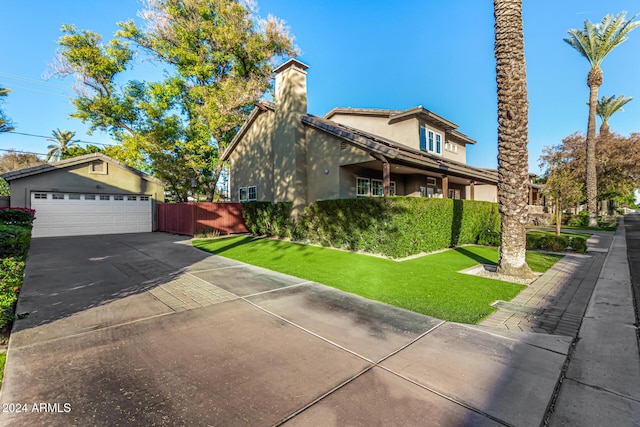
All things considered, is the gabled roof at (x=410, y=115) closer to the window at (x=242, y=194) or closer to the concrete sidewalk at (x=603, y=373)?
the window at (x=242, y=194)

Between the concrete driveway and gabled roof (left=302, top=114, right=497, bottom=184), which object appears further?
gabled roof (left=302, top=114, right=497, bottom=184)

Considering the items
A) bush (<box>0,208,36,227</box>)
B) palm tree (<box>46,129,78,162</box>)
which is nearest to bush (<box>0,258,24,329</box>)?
bush (<box>0,208,36,227</box>)

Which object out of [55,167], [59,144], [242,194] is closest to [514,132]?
[242,194]

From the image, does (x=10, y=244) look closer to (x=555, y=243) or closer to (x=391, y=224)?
(x=391, y=224)

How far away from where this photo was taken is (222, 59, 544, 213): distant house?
42.0ft

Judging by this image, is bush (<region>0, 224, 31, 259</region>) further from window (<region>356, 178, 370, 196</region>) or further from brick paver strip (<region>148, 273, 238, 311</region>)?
window (<region>356, 178, 370, 196</region>)

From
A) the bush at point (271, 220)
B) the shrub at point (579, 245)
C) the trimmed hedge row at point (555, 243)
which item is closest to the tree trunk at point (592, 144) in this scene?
the trimmed hedge row at point (555, 243)

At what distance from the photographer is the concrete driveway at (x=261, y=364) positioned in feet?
7.88

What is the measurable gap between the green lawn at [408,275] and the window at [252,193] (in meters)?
6.88

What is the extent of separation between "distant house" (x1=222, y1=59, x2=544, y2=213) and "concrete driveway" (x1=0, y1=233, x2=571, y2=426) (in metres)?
7.07

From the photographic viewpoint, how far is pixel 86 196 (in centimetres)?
1759

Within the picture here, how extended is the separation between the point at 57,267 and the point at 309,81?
1382 centimetres

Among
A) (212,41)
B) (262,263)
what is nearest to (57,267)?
(262,263)

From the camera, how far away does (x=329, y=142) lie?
45.2ft
